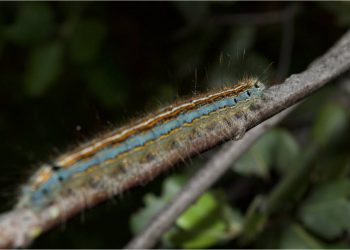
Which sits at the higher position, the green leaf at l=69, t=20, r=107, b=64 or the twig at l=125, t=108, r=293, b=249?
the green leaf at l=69, t=20, r=107, b=64

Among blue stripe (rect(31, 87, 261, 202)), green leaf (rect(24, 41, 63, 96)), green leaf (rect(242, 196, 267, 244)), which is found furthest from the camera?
green leaf (rect(24, 41, 63, 96))

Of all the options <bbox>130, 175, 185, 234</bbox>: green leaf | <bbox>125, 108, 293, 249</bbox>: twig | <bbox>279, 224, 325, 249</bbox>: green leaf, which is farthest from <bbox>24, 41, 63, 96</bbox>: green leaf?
<bbox>279, 224, 325, 249</bbox>: green leaf

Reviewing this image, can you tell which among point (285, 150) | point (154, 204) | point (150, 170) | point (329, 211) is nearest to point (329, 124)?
point (285, 150)

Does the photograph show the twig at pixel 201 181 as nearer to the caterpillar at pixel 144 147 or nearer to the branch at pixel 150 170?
the branch at pixel 150 170

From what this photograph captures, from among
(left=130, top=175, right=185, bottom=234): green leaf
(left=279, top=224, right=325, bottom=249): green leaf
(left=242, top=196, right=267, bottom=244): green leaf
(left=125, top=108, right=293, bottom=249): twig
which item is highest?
(left=125, top=108, right=293, bottom=249): twig

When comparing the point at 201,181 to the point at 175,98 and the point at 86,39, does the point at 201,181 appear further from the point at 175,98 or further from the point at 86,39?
the point at 86,39

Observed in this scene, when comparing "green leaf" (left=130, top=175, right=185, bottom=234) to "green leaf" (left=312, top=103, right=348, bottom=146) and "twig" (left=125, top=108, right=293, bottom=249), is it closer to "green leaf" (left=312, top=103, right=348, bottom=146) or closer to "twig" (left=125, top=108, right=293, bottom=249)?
"twig" (left=125, top=108, right=293, bottom=249)

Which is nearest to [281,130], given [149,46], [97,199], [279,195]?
[279,195]
